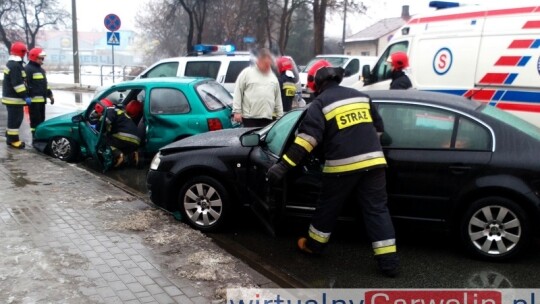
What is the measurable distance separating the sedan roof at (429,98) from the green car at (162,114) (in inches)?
132

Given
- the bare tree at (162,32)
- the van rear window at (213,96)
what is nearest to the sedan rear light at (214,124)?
the van rear window at (213,96)

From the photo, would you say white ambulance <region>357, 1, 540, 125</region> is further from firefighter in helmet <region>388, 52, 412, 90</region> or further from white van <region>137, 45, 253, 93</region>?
white van <region>137, 45, 253, 93</region>

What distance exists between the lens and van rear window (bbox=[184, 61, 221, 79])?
1120 centimetres

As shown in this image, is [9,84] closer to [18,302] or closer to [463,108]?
[18,302]

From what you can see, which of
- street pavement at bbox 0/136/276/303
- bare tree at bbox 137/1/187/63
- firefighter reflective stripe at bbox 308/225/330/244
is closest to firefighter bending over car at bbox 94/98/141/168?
street pavement at bbox 0/136/276/303

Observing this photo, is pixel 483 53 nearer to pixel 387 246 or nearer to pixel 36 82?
pixel 387 246

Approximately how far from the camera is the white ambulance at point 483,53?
24.3ft

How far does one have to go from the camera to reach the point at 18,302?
367 centimetres

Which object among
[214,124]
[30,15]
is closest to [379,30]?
[30,15]

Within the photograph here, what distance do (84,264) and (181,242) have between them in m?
0.93

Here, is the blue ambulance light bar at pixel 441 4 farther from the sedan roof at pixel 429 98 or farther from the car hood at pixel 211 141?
the car hood at pixel 211 141

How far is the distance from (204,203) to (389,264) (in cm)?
203

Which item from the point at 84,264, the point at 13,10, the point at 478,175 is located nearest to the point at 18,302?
the point at 84,264

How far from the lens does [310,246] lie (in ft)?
15.4
